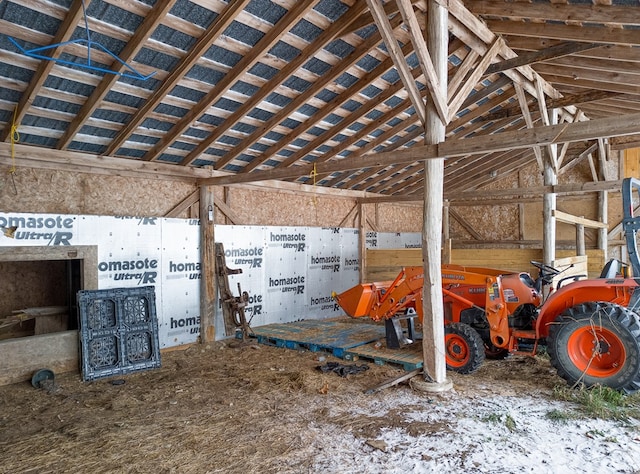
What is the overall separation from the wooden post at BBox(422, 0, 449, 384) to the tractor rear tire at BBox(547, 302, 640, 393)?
1.32m

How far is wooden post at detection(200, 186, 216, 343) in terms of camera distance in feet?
27.2

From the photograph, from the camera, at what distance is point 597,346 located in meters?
5.00

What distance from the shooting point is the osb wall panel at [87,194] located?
650 cm

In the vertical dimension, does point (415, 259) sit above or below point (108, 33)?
below

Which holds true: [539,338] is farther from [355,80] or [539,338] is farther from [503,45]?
[355,80]

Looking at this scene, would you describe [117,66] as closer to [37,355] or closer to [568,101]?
[37,355]

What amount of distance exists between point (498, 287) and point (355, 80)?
12.3 feet

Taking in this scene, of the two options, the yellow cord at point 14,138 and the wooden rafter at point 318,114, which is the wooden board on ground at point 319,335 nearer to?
the wooden rafter at point 318,114

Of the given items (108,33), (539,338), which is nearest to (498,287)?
(539,338)

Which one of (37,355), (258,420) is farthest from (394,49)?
→ (37,355)

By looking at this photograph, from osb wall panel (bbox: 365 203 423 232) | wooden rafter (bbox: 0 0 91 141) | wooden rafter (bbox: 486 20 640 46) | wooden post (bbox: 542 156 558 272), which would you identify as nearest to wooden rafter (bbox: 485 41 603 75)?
wooden rafter (bbox: 486 20 640 46)

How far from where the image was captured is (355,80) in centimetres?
704

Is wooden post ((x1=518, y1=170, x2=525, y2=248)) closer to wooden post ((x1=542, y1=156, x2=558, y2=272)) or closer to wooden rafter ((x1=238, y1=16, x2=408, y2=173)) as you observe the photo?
wooden post ((x1=542, y1=156, x2=558, y2=272))

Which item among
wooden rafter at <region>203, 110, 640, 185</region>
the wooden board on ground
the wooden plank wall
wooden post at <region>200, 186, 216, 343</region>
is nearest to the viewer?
wooden rafter at <region>203, 110, 640, 185</region>
